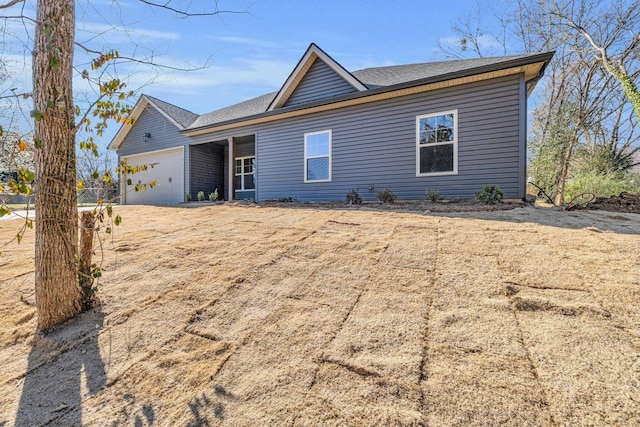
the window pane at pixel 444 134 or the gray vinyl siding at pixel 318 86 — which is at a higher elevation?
the gray vinyl siding at pixel 318 86

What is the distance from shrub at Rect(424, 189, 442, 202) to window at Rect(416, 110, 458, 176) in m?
0.58

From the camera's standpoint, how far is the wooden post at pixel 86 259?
270 cm

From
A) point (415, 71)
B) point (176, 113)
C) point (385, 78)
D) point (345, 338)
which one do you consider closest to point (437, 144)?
point (415, 71)

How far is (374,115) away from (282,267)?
6.56 m

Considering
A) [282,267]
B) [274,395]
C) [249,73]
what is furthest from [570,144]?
[274,395]

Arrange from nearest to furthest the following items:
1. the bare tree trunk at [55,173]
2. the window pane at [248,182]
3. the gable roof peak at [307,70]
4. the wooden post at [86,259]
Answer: the bare tree trunk at [55,173] → the wooden post at [86,259] → the gable roof peak at [307,70] → the window pane at [248,182]

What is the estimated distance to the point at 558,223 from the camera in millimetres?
4555

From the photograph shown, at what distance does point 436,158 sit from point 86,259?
7.48 m

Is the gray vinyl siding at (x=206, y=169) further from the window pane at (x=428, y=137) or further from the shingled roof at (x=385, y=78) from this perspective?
the window pane at (x=428, y=137)

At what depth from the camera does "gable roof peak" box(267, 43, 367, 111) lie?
8.84 metres

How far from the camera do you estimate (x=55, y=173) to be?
2.43m

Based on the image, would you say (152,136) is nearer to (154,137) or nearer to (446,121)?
(154,137)

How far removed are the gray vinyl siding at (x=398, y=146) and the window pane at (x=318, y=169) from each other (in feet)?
0.78

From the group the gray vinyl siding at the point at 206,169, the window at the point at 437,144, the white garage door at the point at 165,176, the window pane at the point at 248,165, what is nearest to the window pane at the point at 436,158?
the window at the point at 437,144
